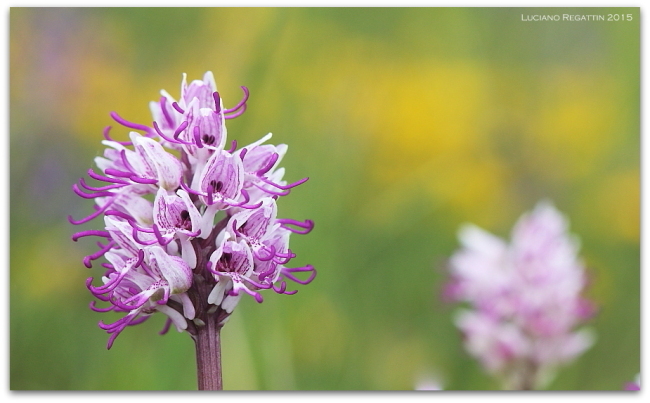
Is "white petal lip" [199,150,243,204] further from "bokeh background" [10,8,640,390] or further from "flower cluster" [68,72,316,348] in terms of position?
"bokeh background" [10,8,640,390]

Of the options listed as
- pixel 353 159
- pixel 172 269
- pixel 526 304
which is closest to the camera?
pixel 172 269

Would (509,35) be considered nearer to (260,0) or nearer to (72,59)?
(260,0)

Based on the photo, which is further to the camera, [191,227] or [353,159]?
[353,159]

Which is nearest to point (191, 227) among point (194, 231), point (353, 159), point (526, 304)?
point (194, 231)

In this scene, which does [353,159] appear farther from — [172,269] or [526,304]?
[172,269]

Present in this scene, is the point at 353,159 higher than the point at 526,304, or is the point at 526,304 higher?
the point at 353,159

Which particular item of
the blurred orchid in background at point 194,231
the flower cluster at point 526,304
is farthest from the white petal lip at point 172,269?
the flower cluster at point 526,304
